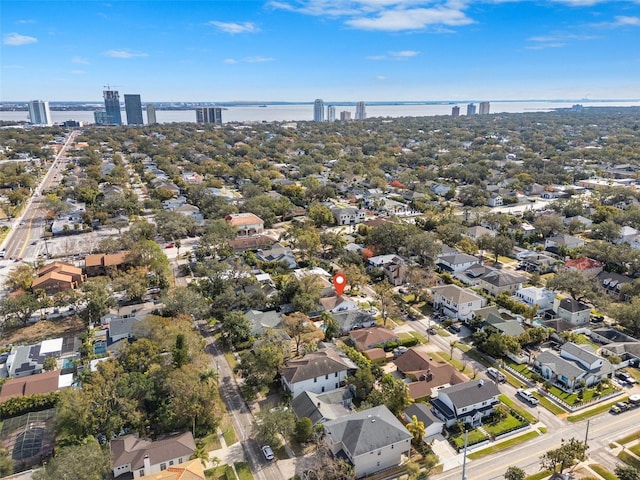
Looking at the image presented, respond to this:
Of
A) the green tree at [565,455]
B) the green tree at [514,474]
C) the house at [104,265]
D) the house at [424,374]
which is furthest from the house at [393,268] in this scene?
the house at [104,265]

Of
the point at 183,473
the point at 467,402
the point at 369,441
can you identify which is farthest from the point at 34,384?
the point at 467,402

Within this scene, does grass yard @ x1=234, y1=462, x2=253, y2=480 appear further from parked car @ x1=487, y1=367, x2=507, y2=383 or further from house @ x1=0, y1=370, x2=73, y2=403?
parked car @ x1=487, y1=367, x2=507, y2=383

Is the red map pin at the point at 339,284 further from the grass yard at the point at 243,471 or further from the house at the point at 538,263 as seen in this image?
the house at the point at 538,263

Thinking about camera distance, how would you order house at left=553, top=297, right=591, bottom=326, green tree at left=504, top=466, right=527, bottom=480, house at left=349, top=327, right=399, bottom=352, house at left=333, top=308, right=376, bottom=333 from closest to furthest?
1. green tree at left=504, top=466, right=527, bottom=480
2. house at left=349, top=327, right=399, bottom=352
3. house at left=333, top=308, right=376, bottom=333
4. house at left=553, top=297, right=591, bottom=326

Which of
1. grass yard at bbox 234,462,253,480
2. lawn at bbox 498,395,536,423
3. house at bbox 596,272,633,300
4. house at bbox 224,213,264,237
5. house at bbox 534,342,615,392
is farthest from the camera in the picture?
house at bbox 224,213,264,237

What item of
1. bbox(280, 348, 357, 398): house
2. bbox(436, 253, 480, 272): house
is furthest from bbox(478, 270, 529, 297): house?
bbox(280, 348, 357, 398): house

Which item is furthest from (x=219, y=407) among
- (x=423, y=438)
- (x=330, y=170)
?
(x=330, y=170)
